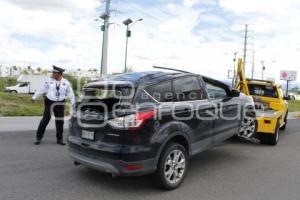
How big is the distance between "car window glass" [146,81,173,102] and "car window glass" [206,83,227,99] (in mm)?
1223

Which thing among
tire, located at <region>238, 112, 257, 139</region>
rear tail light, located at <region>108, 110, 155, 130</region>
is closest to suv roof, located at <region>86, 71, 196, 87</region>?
rear tail light, located at <region>108, 110, 155, 130</region>

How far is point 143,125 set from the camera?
4582mm

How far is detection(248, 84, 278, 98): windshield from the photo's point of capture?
9.97 meters

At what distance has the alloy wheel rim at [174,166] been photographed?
499 cm

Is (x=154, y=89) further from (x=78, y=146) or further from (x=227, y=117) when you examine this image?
(x=227, y=117)

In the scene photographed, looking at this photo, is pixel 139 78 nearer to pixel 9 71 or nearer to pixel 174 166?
pixel 174 166

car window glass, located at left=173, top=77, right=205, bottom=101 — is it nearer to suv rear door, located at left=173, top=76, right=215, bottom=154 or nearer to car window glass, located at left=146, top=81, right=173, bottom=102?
suv rear door, located at left=173, top=76, right=215, bottom=154

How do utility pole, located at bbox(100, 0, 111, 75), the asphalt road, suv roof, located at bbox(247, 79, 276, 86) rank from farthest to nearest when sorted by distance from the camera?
utility pole, located at bbox(100, 0, 111, 75), suv roof, located at bbox(247, 79, 276, 86), the asphalt road

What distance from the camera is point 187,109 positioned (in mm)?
5352

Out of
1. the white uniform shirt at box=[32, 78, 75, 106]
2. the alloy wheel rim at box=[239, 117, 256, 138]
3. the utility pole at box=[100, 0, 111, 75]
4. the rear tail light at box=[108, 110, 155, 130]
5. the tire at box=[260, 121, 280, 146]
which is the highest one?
the utility pole at box=[100, 0, 111, 75]

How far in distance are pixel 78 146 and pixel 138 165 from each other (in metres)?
1.07

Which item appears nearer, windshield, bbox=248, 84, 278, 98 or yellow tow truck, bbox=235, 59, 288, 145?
yellow tow truck, bbox=235, 59, 288, 145

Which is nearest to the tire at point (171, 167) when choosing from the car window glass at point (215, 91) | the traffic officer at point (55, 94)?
the car window glass at point (215, 91)


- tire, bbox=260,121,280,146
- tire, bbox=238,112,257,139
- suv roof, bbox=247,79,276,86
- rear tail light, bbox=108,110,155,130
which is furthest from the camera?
suv roof, bbox=247,79,276,86
